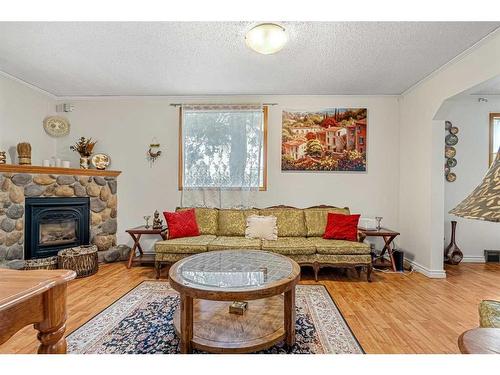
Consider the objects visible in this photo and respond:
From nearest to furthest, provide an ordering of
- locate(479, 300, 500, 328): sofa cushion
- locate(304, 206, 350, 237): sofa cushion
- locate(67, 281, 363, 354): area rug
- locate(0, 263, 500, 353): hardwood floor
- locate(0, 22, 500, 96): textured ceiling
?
locate(479, 300, 500, 328): sofa cushion < locate(67, 281, 363, 354): area rug < locate(0, 263, 500, 353): hardwood floor < locate(0, 22, 500, 96): textured ceiling < locate(304, 206, 350, 237): sofa cushion

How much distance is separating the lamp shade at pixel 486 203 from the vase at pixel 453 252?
4103 millimetres

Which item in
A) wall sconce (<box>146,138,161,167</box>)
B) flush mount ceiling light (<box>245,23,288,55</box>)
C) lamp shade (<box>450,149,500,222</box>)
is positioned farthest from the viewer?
wall sconce (<box>146,138,161,167</box>)

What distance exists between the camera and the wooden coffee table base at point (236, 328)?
1.65m

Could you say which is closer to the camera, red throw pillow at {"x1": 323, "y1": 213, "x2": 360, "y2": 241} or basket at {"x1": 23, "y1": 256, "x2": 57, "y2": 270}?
basket at {"x1": 23, "y1": 256, "x2": 57, "y2": 270}

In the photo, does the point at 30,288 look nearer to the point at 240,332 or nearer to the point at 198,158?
the point at 240,332

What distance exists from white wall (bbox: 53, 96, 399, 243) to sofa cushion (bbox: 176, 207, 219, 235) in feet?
1.68

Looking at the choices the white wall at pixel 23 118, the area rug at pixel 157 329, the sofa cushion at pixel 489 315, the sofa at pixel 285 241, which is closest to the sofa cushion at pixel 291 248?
the sofa at pixel 285 241

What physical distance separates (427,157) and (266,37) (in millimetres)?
2662

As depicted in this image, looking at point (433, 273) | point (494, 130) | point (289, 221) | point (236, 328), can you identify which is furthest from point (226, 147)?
point (494, 130)

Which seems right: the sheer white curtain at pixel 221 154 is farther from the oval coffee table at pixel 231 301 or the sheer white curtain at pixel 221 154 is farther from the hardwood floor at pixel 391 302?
the oval coffee table at pixel 231 301

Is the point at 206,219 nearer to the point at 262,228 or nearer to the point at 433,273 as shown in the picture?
the point at 262,228

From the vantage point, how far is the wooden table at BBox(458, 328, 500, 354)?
2.70ft

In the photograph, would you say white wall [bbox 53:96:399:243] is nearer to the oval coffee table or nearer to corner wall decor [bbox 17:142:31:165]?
corner wall decor [bbox 17:142:31:165]

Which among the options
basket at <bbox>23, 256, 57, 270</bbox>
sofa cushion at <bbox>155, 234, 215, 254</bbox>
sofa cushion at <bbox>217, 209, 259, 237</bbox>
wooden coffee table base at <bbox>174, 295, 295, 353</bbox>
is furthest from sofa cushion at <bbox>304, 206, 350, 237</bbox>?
basket at <bbox>23, 256, 57, 270</bbox>
